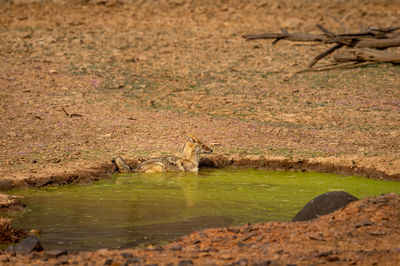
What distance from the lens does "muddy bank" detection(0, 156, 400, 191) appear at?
10.5 meters

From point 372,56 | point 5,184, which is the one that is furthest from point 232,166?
point 372,56

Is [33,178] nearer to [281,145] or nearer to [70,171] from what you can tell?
[70,171]

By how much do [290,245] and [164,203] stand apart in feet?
11.2

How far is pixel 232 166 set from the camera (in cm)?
1205

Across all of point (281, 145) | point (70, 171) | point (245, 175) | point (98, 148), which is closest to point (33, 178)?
point (70, 171)

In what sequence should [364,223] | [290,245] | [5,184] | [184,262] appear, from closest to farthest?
[184,262] < [290,245] < [364,223] < [5,184]

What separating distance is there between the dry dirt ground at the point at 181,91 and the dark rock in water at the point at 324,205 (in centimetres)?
331

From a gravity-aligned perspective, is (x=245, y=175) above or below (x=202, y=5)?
below

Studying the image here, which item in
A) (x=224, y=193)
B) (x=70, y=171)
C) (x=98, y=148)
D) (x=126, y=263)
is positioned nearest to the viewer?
(x=126, y=263)

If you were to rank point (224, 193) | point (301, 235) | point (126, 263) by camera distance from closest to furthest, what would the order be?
point (126, 263) < point (301, 235) < point (224, 193)

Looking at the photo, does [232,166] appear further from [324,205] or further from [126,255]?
[126,255]

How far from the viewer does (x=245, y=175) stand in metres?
11.5

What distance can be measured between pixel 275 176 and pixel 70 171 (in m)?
3.33

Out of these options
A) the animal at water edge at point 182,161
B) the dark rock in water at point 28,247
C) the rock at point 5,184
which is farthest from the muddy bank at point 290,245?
the animal at water edge at point 182,161
